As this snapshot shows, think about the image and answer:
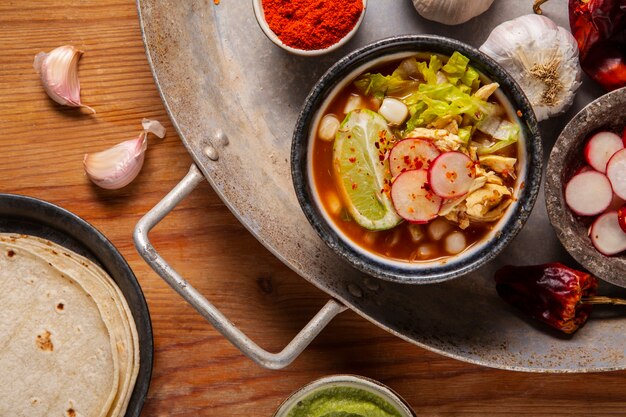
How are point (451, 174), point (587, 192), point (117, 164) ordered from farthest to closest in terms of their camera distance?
point (117, 164) < point (587, 192) < point (451, 174)

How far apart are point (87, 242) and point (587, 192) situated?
1351 millimetres

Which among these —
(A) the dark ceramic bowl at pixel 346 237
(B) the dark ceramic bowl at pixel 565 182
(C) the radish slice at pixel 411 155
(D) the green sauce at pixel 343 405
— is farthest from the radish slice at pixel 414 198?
(D) the green sauce at pixel 343 405

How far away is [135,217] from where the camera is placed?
2.16m

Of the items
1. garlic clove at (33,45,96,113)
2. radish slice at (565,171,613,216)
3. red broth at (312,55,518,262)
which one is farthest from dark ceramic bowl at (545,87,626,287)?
garlic clove at (33,45,96,113)

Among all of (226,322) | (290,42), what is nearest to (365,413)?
(226,322)

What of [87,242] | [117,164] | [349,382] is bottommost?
[349,382]

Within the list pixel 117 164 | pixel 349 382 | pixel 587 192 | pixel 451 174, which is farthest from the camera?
pixel 117 164

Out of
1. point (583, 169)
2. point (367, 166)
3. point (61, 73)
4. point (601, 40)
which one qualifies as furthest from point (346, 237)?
point (61, 73)

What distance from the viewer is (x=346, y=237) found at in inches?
75.4

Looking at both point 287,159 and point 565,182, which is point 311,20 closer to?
point 287,159

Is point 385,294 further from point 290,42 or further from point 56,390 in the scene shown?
point 56,390

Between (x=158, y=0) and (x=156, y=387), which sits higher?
(x=158, y=0)

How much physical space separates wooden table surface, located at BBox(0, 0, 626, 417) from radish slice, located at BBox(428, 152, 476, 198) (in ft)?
1.77

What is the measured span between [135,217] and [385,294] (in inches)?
29.8
